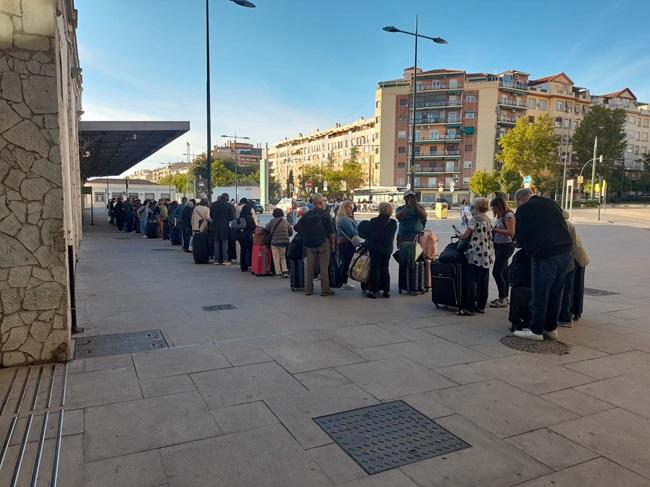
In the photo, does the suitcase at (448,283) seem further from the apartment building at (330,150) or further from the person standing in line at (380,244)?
the apartment building at (330,150)

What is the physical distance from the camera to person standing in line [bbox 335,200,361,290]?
9.27m

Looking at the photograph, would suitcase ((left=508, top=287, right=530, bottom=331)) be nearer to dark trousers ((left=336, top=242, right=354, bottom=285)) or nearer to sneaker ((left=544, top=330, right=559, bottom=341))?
sneaker ((left=544, top=330, right=559, bottom=341))

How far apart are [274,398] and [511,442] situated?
6.13 ft

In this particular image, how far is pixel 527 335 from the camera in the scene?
19.8 feet

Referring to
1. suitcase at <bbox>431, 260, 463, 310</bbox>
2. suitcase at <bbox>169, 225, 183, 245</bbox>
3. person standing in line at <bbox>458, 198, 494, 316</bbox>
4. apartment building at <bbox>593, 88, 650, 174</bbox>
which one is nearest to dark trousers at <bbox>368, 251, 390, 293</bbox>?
suitcase at <bbox>431, 260, 463, 310</bbox>

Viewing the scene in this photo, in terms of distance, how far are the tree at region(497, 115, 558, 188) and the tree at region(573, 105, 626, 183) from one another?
16.0 m

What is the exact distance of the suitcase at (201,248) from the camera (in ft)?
42.8

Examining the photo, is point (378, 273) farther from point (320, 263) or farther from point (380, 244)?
point (320, 263)

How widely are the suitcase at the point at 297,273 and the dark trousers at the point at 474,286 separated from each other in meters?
3.07

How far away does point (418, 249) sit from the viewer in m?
8.66

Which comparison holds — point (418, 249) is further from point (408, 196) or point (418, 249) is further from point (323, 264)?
point (323, 264)

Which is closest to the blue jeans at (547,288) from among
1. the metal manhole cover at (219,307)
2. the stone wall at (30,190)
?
the metal manhole cover at (219,307)

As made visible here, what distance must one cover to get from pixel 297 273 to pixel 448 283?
9.62ft

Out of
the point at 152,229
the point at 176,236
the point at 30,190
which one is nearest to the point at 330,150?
the point at 152,229
